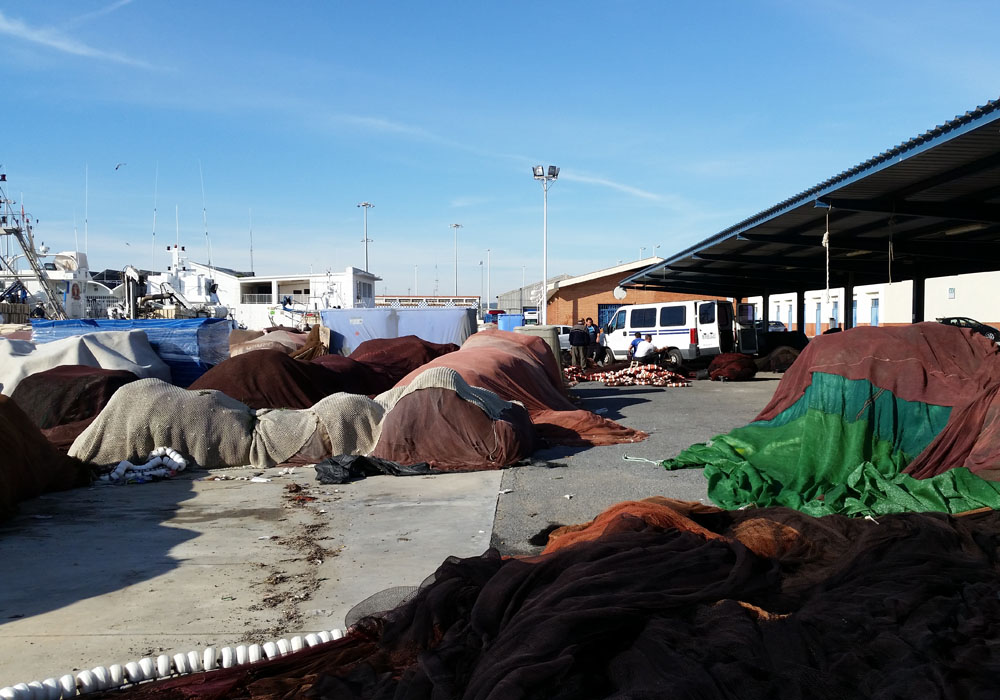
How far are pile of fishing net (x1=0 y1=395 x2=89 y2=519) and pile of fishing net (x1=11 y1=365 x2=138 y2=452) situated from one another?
2316mm

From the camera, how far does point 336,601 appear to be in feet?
15.5

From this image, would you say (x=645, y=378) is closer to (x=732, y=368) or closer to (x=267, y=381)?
(x=732, y=368)

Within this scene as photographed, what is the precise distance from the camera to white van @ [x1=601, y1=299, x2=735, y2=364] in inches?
934

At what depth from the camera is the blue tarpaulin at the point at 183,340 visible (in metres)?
16.6

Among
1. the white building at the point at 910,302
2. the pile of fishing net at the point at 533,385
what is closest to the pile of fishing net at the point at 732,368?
the white building at the point at 910,302

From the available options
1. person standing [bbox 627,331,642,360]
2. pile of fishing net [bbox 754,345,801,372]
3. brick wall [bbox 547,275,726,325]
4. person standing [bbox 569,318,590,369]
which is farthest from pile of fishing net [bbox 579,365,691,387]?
brick wall [bbox 547,275,726,325]

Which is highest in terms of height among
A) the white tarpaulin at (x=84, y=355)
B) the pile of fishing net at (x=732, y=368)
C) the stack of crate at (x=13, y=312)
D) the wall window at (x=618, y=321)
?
the stack of crate at (x=13, y=312)

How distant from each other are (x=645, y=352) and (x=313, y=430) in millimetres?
15416

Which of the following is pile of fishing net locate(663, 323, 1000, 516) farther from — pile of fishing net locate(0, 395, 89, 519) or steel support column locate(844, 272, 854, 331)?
steel support column locate(844, 272, 854, 331)

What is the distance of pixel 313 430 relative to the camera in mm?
9297

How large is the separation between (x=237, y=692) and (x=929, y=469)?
6.38 meters

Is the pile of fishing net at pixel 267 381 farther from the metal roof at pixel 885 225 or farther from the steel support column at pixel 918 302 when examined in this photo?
the steel support column at pixel 918 302

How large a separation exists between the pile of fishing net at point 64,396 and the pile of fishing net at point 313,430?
174 cm

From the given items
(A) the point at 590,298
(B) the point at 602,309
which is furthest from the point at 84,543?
(A) the point at 590,298
